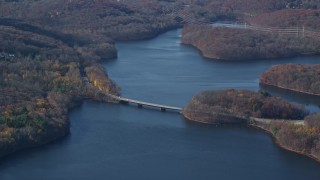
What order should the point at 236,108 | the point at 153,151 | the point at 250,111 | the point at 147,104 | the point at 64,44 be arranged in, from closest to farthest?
the point at 153,151, the point at 250,111, the point at 236,108, the point at 147,104, the point at 64,44

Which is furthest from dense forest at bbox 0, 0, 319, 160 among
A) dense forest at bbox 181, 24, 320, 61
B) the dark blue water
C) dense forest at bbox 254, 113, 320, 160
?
dense forest at bbox 254, 113, 320, 160

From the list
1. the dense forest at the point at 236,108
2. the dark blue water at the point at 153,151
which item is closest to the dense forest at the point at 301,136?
the dark blue water at the point at 153,151

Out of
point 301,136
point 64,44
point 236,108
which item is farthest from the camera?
point 64,44

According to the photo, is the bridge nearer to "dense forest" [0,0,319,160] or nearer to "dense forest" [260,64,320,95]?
"dense forest" [0,0,319,160]

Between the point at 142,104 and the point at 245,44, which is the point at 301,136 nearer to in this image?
the point at 142,104

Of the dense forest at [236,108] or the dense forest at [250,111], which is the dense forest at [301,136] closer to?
the dense forest at [250,111]

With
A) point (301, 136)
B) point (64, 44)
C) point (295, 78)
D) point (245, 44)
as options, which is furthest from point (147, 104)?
point (245, 44)
